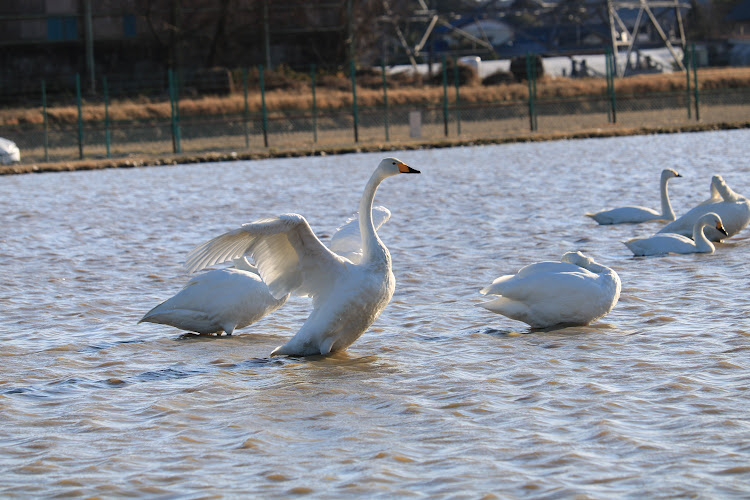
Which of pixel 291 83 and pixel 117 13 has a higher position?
pixel 117 13

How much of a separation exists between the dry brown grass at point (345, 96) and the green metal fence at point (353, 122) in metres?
0.60

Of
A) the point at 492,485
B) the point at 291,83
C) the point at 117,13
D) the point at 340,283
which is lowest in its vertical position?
the point at 492,485

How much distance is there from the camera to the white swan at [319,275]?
634cm

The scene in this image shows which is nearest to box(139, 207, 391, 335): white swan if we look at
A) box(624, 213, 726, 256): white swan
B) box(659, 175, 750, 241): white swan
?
box(624, 213, 726, 256): white swan

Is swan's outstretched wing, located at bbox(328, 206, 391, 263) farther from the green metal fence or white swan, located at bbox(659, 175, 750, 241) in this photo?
the green metal fence

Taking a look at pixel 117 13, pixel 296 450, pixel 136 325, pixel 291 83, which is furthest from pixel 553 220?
pixel 117 13

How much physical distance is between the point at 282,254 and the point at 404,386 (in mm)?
1181

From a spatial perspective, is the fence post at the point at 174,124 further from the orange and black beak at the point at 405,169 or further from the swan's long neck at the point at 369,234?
the orange and black beak at the point at 405,169

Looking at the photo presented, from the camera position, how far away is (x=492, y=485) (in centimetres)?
416

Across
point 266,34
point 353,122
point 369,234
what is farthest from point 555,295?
point 266,34

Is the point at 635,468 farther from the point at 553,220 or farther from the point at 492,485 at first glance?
the point at 553,220


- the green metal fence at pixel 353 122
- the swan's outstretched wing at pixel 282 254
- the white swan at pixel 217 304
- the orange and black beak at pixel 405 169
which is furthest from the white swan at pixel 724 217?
the green metal fence at pixel 353 122

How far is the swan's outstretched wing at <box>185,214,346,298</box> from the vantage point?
6.14 metres

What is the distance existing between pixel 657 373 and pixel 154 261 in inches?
231
